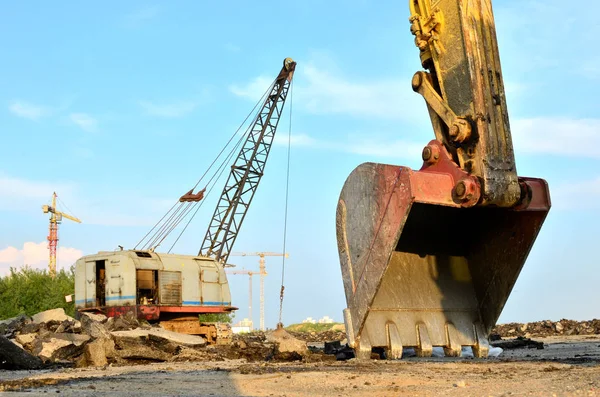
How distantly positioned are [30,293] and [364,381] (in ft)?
123

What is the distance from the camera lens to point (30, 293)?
40.0 m

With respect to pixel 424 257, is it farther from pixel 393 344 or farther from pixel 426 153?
pixel 426 153

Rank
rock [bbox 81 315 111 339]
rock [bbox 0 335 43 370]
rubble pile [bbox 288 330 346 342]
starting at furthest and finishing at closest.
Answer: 1. rubble pile [bbox 288 330 346 342]
2. rock [bbox 81 315 111 339]
3. rock [bbox 0 335 43 370]

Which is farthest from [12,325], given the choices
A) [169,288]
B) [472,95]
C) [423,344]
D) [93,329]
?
[472,95]

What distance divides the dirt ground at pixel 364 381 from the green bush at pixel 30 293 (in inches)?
1290

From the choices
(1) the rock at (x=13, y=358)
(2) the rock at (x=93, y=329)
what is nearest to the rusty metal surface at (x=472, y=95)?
(1) the rock at (x=13, y=358)

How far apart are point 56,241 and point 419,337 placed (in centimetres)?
6869

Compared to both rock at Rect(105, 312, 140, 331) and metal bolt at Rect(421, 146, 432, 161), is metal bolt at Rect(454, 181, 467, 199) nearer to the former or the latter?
metal bolt at Rect(421, 146, 432, 161)

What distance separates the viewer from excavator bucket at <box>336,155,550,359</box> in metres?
6.98

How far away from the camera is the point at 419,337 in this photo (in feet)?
25.6

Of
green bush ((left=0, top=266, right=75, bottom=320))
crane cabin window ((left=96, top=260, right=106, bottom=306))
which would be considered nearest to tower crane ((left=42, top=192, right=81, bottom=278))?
green bush ((left=0, top=266, right=75, bottom=320))

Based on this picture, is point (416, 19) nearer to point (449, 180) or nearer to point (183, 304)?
point (449, 180)

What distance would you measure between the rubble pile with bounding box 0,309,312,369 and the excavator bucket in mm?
1733

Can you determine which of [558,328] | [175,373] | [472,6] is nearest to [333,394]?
[175,373]
